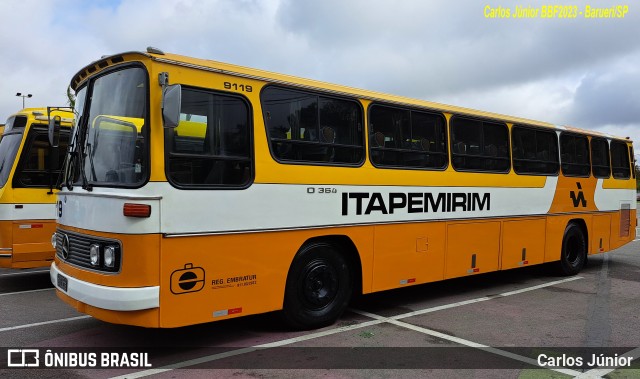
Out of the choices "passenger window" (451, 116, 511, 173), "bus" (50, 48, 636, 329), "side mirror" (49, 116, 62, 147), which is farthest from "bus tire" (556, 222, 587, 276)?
"side mirror" (49, 116, 62, 147)

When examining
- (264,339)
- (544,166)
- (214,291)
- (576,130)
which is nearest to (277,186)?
(214,291)

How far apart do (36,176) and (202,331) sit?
4325mm

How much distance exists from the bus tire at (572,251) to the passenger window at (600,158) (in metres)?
1.42

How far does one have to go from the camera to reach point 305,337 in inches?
223

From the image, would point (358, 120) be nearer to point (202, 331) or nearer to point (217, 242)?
point (217, 242)

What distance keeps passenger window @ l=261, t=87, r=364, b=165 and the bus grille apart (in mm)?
1889

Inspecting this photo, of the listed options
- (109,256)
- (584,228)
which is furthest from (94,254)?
(584,228)

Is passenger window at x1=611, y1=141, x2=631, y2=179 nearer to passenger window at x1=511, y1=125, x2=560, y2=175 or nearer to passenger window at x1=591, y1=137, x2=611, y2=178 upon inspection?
passenger window at x1=591, y1=137, x2=611, y2=178

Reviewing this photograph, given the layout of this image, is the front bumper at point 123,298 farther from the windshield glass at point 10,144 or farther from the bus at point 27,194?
the windshield glass at point 10,144

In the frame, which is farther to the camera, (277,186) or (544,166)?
(544,166)

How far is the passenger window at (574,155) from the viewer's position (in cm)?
975

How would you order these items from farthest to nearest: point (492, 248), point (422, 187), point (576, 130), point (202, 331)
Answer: point (576, 130) < point (492, 248) < point (422, 187) < point (202, 331)

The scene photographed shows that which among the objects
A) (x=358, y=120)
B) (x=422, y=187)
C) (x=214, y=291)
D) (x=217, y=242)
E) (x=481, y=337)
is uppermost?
(x=358, y=120)

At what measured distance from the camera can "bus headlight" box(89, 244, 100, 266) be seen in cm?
473
